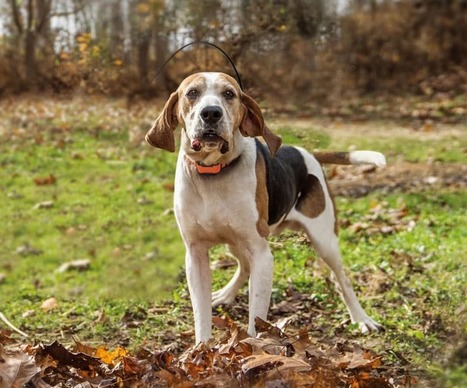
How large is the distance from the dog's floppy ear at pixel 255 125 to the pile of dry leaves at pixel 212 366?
37.5 inches

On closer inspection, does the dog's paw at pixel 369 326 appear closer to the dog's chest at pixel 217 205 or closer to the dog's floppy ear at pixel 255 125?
the dog's chest at pixel 217 205

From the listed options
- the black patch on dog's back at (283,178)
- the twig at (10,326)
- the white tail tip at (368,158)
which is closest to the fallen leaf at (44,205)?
the twig at (10,326)

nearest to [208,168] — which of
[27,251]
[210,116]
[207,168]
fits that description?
[207,168]

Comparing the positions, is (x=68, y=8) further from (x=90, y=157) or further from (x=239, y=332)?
(x=239, y=332)

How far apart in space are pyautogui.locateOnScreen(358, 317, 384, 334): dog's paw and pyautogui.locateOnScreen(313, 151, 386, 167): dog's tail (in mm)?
1033

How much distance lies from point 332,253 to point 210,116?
1724 mm

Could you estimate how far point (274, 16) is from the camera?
28.2 feet

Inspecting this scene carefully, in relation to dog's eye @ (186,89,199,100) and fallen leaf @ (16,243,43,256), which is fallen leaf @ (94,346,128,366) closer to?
dog's eye @ (186,89,199,100)

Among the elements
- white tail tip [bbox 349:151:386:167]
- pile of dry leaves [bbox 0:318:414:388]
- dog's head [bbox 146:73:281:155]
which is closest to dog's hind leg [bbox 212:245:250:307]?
white tail tip [bbox 349:151:386:167]

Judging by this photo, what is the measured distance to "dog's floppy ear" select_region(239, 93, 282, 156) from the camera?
13.3 ft

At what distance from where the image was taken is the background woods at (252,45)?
8.27 meters

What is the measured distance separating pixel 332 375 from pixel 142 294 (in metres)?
3.01

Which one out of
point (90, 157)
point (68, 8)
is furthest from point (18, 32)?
point (90, 157)

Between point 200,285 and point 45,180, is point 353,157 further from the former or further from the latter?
point 45,180
